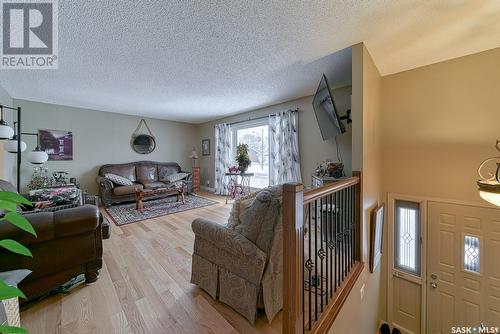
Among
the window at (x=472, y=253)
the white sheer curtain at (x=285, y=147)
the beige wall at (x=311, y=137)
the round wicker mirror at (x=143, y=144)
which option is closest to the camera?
the window at (x=472, y=253)

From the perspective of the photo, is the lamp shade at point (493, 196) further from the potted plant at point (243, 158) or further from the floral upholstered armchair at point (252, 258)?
the potted plant at point (243, 158)

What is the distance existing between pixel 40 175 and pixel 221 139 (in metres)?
4.08

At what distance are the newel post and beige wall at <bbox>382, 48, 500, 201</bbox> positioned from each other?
2.41 meters

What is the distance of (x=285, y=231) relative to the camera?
111cm

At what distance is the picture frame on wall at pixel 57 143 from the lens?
427cm

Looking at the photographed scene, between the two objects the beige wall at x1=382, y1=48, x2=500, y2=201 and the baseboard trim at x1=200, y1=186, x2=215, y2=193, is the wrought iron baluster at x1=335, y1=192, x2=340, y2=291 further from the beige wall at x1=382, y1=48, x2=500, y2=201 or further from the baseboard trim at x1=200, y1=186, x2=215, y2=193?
the baseboard trim at x1=200, y1=186, x2=215, y2=193

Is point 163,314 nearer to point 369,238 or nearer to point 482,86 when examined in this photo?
point 369,238

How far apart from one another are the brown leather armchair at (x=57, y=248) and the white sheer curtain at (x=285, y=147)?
3.12m

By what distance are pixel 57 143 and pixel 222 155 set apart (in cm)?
375

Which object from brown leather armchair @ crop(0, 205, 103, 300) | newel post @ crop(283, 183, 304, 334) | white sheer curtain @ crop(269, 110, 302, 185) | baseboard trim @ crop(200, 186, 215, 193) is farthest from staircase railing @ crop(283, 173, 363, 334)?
baseboard trim @ crop(200, 186, 215, 193)

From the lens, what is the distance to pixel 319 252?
1.42 m

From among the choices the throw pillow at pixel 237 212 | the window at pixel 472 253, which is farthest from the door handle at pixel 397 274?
the throw pillow at pixel 237 212

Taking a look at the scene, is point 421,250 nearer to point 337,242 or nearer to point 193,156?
point 337,242

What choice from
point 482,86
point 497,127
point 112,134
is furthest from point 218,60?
point 112,134
